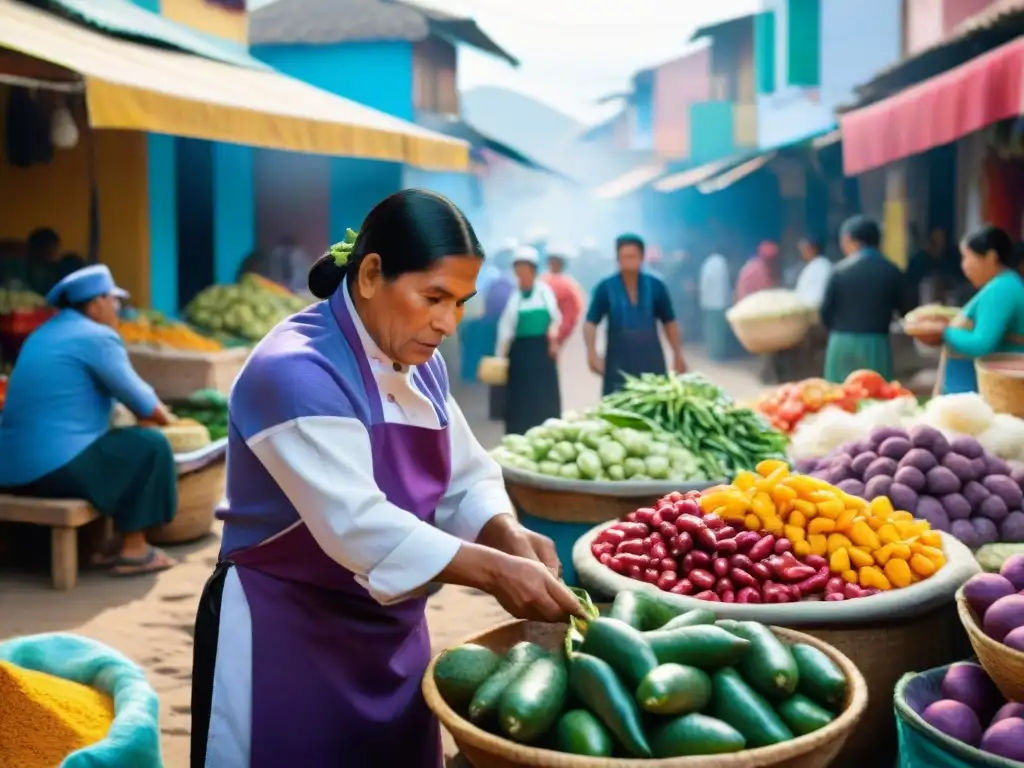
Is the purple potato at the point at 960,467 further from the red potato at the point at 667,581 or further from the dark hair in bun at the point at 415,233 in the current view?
the dark hair in bun at the point at 415,233

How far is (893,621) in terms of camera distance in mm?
3605

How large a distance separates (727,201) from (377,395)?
27.8m

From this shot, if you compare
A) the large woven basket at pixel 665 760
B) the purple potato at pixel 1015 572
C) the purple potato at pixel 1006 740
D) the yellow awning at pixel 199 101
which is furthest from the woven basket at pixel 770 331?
the large woven basket at pixel 665 760

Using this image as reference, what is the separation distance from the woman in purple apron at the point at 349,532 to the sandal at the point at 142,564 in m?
4.37

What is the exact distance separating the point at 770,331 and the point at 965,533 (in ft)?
22.7

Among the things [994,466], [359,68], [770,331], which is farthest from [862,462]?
[359,68]

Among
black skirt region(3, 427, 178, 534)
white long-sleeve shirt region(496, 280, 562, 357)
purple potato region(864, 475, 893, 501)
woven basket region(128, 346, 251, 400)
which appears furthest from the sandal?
purple potato region(864, 475, 893, 501)

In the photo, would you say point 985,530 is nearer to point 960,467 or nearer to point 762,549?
point 960,467

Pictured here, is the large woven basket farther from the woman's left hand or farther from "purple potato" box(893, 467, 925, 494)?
"purple potato" box(893, 467, 925, 494)

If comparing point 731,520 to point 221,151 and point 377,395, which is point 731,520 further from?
point 221,151

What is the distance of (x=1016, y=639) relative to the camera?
2906 mm

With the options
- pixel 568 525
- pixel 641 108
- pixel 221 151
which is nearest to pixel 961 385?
pixel 568 525

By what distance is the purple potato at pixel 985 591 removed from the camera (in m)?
3.19

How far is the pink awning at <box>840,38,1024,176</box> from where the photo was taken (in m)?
7.57
